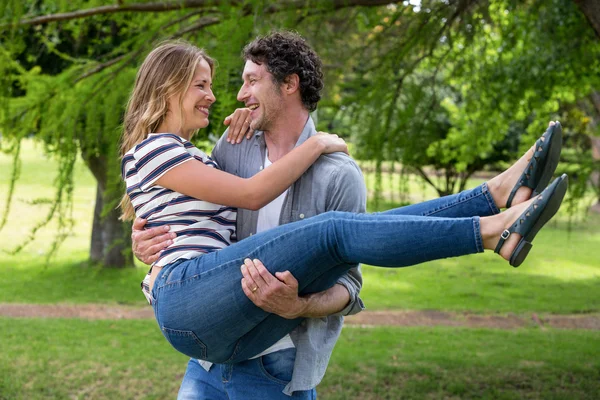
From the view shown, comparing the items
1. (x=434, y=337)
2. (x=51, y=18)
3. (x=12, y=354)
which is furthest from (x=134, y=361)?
(x=51, y=18)

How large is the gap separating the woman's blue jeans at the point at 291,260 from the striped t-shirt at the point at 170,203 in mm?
76

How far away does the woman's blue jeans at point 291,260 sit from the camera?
2.11m

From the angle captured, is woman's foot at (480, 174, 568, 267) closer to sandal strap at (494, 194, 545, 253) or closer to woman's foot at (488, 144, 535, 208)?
sandal strap at (494, 194, 545, 253)

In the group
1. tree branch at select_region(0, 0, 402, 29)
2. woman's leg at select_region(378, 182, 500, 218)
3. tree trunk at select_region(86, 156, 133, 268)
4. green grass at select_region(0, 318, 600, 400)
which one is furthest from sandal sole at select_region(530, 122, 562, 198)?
tree trunk at select_region(86, 156, 133, 268)

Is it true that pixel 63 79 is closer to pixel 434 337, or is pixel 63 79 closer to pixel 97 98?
pixel 97 98

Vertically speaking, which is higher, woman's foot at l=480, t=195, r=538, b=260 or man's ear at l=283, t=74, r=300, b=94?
man's ear at l=283, t=74, r=300, b=94

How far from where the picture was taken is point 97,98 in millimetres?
4324

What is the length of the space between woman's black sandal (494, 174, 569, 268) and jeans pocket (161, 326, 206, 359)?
93cm

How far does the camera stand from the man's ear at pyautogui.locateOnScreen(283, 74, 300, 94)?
267 centimetres

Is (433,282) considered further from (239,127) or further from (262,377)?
(262,377)

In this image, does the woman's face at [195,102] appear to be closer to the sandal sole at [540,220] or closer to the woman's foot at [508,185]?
the woman's foot at [508,185]

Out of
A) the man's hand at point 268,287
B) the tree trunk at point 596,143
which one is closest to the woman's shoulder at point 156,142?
the man's hand at point 268,287

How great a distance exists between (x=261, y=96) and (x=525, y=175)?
89cm

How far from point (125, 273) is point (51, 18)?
7.15 metres
